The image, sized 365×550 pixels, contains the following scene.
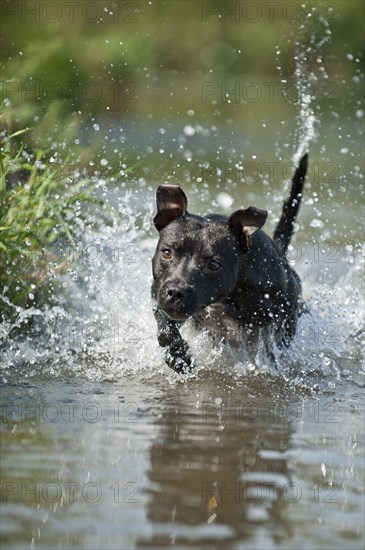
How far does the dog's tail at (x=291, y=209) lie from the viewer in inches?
285

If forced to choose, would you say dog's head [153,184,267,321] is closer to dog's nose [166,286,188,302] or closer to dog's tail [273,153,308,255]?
dog's nose [166,286,188,302]

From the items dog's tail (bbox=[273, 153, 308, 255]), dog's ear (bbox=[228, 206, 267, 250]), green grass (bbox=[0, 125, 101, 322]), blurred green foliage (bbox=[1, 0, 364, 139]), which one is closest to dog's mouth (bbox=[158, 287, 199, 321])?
dog's ear (bbox=[228, 206, 267, 250])

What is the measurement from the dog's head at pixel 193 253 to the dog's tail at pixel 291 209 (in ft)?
3.32

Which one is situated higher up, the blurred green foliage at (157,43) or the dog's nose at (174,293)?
the blurred green foliage at (157,43)

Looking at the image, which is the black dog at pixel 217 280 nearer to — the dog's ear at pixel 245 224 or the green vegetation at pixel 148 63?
the dog's ear at pixel 245 224

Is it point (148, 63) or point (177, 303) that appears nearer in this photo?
point (177, 303)

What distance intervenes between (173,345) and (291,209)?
153 cm

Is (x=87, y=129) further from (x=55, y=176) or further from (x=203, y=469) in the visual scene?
(x=203, y=469)

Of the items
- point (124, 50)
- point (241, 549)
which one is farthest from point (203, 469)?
point (124, 50)

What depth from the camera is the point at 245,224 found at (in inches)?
245

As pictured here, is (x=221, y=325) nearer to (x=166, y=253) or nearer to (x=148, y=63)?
(x=166, y=253)

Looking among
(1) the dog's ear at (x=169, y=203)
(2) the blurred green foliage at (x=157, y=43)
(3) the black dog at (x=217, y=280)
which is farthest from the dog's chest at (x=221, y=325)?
(2) the blurred green foliage at (x=157, y=43)

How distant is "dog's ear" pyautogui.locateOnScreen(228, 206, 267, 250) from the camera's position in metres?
6.16
